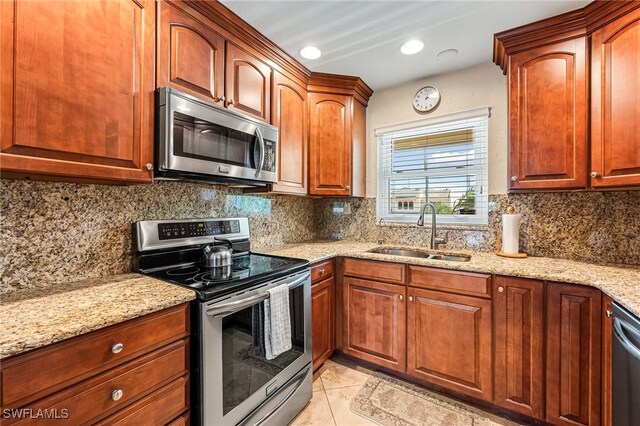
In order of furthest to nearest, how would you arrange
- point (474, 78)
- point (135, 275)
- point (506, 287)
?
point (474, 78)
point (506, 287)
point (135, 275)

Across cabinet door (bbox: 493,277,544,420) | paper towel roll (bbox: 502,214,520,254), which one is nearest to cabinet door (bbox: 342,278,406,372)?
cabinet door (bbox: 493,277,544,420)

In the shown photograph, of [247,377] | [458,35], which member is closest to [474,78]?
[458,35]

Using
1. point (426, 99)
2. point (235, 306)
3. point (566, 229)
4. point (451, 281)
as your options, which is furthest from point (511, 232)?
point (235, 306)

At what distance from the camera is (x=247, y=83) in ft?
6.05

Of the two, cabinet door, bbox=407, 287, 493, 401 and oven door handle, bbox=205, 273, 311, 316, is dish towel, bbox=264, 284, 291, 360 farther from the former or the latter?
cabinet door, bbox=407, 287, 493, 401

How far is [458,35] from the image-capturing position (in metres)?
1.87

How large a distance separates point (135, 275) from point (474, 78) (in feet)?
9.11

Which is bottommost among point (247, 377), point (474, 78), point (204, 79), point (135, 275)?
point (247, 377)

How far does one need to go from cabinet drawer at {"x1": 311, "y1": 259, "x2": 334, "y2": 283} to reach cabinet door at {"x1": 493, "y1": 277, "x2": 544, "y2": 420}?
1.08 meters

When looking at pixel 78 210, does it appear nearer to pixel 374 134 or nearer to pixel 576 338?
pixel 374 134

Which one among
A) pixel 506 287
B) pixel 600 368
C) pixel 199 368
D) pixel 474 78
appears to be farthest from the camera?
pixel 474 78

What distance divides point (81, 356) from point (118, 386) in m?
0.18

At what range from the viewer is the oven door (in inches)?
46.6

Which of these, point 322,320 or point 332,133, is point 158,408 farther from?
point 332,133
